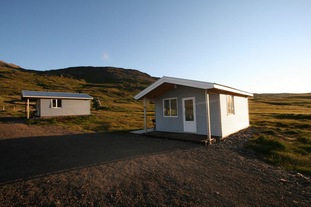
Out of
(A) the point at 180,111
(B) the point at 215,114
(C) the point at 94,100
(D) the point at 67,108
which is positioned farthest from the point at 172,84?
(C) the point at 94,100

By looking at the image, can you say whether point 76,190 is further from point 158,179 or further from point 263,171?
point 263,171

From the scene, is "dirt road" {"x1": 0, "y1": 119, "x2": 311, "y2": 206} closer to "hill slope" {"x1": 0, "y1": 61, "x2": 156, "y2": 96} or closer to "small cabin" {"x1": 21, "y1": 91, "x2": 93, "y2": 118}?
"small cabin" {"x1": 21, "y1": 91, "x2": 93, "y2": 118}

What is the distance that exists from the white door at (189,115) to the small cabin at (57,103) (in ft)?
56.6

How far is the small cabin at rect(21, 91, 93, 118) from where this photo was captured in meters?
19.8

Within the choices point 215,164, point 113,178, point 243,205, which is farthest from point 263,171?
point 113,178

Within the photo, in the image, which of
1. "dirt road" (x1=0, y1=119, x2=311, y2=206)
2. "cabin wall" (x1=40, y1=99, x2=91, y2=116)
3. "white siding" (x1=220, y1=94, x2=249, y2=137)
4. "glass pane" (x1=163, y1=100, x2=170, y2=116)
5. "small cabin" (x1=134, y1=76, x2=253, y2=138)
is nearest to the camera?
"dirt road" (x1=0, y1=119, x2=311, y2=206)

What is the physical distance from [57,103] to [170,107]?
55.7ft

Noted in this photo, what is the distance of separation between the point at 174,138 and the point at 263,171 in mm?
4491

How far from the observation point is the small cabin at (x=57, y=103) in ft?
64.9

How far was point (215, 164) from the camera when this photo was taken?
5004mm

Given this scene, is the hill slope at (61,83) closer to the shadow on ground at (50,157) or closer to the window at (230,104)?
the shadow on ground at (50,157)

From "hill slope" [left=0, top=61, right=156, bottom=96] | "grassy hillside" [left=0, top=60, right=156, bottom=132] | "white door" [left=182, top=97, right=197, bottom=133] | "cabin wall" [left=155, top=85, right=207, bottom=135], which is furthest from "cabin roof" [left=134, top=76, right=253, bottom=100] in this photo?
"hill slope" [left=0, top=61, right=156, bottom=96]

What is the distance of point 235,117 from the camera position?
1077 cm

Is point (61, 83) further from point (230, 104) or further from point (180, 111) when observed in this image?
point (230, 104)
